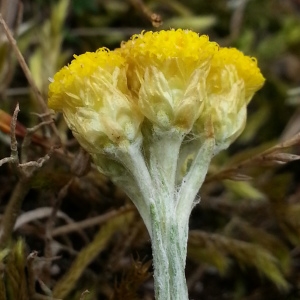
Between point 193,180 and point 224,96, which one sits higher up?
point 224,96

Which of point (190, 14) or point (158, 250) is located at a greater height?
point (190, 14)

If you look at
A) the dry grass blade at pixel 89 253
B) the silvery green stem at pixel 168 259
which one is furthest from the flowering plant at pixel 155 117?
the dry grass blade at pixel 89 253

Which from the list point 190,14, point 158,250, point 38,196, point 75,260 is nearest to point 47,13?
point 190,14

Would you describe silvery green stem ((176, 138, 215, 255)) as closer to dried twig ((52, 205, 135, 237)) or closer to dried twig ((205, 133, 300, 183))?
dried twig ((205, 133, 300, 183))

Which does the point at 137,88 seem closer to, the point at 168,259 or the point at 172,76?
the point at 172,76

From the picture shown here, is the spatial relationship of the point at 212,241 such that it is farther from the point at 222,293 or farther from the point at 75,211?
the point at 75,211

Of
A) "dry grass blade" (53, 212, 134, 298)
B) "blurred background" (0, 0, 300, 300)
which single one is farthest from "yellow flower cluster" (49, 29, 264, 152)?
"dry grass blade" (53, 212, 134, 298)

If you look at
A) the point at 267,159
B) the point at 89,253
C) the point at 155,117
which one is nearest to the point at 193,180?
the point at 155,117
